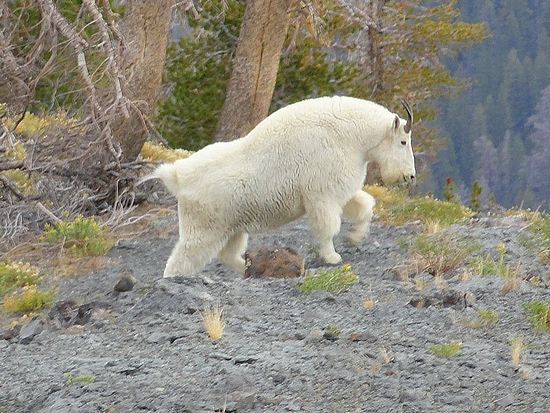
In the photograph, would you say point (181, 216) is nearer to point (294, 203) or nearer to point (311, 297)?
point (294, 203)

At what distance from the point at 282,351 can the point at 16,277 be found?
12.5 ft

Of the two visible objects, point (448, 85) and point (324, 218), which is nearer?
point (324, 218)

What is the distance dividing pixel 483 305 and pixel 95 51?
5479 millimetres

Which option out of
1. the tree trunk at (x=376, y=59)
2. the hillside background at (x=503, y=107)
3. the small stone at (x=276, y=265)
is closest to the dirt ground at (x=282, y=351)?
the small stone at (x=276, y=265)

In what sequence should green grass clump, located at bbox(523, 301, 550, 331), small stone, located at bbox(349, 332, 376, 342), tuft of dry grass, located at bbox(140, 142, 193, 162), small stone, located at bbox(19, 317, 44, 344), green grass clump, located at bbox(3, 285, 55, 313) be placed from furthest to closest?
tuft of dry grass, located at bbox(140, 142, 193, 162)
green grass clump, located at bbox(3, 285, 55, 313)
small stone, located at bbox(19, 317, 44, 344)
green grass clump, located at bbox(523, 301, 550, 331)
small stone, located at bbox(349, 332, 376, 342)

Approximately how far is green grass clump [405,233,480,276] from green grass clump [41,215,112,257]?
3.11m

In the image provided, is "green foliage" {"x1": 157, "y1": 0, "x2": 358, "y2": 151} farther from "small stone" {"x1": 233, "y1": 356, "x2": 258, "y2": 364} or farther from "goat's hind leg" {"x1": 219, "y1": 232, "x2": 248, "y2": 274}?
"small stone" {"x1": 233, "y1": 356, "x2": 258, "y2": 364}

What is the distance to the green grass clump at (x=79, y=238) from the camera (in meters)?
9.65

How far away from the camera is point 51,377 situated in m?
5.26

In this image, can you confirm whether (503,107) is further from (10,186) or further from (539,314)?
(539,314)

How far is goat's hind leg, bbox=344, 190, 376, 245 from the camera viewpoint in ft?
28.5

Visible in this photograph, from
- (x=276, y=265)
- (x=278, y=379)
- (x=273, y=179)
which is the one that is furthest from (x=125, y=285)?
(x=278, y=379)

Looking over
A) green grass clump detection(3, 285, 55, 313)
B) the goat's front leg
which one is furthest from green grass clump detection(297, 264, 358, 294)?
green grass clump detection(3, 285, 55, 313)

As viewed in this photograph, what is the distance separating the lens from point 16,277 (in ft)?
27.9
